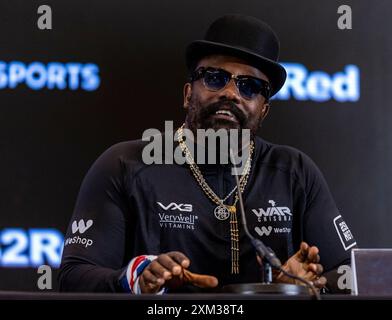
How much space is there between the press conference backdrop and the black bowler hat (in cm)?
35

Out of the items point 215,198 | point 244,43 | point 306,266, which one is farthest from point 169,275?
point 244,43

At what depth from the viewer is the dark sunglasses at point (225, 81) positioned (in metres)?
2.71

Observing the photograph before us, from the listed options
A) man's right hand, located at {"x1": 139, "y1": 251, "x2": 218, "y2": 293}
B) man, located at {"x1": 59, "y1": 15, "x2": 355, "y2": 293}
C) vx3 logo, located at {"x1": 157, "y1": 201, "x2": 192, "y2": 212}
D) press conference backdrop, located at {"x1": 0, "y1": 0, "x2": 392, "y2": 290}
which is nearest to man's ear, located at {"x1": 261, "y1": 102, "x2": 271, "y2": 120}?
man, located at {"x1": 59, "y1": 15, "x2": 355, "y2": 293}

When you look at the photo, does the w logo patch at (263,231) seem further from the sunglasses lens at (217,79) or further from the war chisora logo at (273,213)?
the sunglasses lens at (217,79)

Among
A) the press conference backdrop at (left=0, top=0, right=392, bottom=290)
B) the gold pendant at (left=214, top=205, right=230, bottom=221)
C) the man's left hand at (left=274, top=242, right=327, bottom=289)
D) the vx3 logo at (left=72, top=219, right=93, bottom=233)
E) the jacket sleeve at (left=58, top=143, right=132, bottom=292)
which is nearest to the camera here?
the man's left hand at (left=274, top=242, right=327, bottom=289)

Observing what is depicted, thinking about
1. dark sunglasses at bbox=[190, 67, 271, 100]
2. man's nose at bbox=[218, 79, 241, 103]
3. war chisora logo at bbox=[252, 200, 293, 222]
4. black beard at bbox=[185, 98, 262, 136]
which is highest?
dark sunglasses at bbox=[190, 67, 271, 100]

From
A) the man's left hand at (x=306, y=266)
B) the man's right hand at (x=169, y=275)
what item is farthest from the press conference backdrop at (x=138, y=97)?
the man's right hand at (x=169, y=275)

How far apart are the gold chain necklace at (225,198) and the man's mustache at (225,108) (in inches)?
7.1

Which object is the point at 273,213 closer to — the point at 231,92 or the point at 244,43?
the point at 231,92

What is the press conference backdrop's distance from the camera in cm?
303

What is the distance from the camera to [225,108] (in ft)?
8.91

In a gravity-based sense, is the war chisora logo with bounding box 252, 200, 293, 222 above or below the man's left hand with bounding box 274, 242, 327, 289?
above

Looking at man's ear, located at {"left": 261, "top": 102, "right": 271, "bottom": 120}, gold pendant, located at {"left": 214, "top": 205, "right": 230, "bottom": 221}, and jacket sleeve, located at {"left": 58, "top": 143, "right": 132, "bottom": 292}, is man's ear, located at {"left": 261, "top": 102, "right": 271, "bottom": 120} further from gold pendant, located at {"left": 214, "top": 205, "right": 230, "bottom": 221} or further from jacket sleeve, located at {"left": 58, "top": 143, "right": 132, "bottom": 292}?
jacket sleeve, located at {"left": 58, "top": 143, "right": 132, "bottom": 292}
